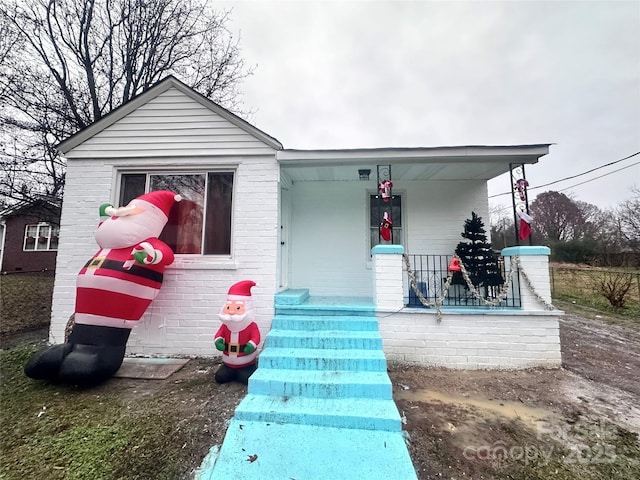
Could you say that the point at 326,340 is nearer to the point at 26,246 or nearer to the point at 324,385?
the point at 324,385

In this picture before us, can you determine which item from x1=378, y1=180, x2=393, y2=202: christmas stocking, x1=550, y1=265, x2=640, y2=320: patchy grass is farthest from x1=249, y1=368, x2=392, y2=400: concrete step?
x1=550, y1=265, x2=640, y2=320: patchy grass

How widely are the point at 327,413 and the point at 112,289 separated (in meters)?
2.85

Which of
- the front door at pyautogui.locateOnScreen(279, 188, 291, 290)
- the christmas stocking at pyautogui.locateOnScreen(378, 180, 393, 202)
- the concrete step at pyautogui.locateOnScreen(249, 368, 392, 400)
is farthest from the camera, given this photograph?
the front door at pyautogui.locateOnScreen(279, 188, 291, 290)

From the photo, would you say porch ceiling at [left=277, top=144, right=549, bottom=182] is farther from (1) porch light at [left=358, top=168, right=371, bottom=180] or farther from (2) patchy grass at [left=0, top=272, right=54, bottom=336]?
(2) patchy grass at [left=0, top=272, right=54, bottom=336]

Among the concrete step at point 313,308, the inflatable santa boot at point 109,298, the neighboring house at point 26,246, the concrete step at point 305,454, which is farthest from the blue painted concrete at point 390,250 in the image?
the neighboring house at point 26,246

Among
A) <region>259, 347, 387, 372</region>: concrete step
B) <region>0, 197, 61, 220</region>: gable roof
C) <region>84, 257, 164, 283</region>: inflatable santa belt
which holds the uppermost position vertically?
<region>0, 197, 61, 220</region>: gable roof

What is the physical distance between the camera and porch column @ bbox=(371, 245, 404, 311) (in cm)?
371

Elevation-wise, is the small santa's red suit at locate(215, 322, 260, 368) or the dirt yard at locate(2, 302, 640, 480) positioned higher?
the small santa's red suit at locate(215, 322, 260, 368)

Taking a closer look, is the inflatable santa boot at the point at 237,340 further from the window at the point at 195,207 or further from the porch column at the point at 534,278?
the porch column at the point at 534,278

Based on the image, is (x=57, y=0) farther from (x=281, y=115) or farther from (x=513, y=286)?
(x=513, y=286)

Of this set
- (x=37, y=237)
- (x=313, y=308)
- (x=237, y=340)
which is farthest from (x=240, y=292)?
(x=37, y=237)

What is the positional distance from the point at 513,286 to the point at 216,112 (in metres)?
5.55

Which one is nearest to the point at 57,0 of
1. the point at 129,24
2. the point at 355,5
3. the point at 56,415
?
the point at 129,24

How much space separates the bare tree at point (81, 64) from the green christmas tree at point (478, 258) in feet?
27.3
